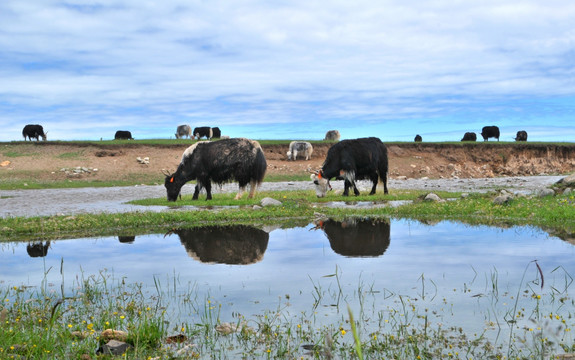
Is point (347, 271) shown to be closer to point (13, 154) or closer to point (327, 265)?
point (327, 265)

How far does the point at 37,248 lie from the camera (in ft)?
41.8

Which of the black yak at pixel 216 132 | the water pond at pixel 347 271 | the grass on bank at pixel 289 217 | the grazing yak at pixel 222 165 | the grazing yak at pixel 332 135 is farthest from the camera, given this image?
the black yak at pixel 216 132

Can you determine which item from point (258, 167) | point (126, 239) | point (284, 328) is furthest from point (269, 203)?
point (284, 328)

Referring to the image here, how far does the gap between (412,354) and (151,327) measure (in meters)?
3.00

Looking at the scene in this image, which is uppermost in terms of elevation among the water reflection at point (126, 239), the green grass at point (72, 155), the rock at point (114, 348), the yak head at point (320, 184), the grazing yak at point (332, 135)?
the grazing yak at point (332, 135)

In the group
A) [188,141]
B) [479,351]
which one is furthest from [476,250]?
[188,141]

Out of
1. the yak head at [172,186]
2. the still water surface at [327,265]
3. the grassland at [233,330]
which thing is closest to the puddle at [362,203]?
the still water surface at [327,265]

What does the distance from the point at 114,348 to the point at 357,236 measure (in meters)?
8.73

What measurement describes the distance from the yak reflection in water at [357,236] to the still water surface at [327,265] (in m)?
0.03

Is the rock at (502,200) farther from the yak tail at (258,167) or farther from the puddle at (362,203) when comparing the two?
the yak tail at (258,167)

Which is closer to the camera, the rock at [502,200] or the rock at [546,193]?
the rock at [502,200]

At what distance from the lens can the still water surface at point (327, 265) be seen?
7.66 m

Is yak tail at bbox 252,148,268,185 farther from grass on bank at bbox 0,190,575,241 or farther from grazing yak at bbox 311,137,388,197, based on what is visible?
grass on bank at bbox 0,190,575,241

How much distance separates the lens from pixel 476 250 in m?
11.3
